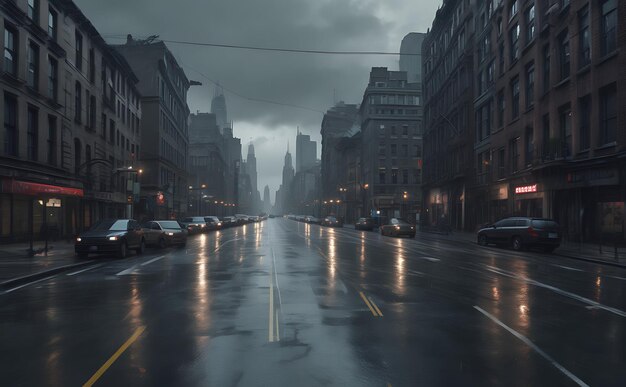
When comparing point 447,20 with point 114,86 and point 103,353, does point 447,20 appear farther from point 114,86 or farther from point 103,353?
point 103,353

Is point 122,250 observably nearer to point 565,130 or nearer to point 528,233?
point 528,233

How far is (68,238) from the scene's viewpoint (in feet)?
102

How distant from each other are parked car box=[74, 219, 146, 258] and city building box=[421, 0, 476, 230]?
104 feet

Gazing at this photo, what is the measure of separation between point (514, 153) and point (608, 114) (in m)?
12.8

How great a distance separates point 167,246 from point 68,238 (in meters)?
7.88

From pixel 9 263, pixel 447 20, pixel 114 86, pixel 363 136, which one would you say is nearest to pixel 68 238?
pixel 9 263

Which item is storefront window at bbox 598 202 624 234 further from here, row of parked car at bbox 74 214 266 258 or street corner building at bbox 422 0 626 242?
row of parked car at bbox 74 214 266 258

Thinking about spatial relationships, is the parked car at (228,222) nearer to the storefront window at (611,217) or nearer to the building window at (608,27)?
the storefront window at (611,217)

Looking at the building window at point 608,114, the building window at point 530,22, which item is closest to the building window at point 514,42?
the building window at point 530,22

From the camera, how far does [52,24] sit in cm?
3095

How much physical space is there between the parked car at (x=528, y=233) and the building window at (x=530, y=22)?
1583 centimetres

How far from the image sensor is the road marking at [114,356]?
17.5 ft

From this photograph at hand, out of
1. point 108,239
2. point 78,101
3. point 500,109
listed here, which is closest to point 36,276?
point 108,239

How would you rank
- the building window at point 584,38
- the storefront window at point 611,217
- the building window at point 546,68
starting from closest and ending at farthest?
the storefront window at point 611,217 → the building window at point 584,38 → the building window at point 546,68
